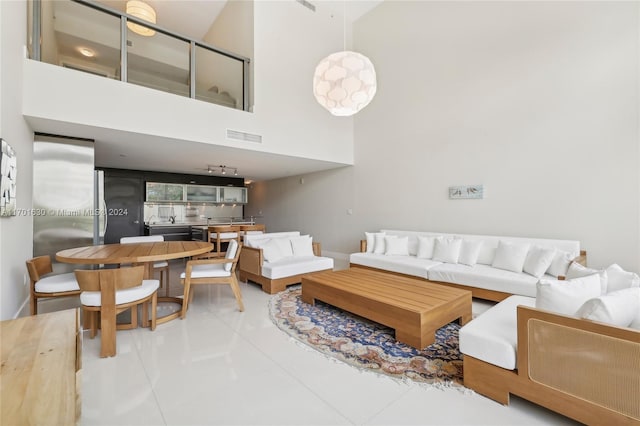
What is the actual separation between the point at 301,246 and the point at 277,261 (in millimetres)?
567

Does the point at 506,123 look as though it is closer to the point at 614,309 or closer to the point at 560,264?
the point at 560,264

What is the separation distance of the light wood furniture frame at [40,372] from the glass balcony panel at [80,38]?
12.4 feet

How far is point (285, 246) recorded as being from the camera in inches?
184

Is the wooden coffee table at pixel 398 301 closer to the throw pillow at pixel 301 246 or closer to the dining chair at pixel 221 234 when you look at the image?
the throw pillow at pixel 301 246

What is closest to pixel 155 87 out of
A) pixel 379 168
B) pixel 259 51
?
pixel 259 51

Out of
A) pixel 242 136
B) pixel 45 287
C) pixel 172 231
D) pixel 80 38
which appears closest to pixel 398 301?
pixel 45 287

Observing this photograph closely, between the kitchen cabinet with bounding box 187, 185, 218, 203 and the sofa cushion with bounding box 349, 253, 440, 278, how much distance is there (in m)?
5.61

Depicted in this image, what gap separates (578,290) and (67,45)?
677cm

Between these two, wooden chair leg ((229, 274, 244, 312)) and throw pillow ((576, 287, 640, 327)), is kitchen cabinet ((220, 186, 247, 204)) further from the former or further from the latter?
throw pillow ((576, 287, 640, 327))

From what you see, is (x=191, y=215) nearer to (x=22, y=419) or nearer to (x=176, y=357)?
(x=176, y=357)

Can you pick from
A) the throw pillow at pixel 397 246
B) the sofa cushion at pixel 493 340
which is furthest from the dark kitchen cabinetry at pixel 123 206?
the sofa cushion at pixel 493 340

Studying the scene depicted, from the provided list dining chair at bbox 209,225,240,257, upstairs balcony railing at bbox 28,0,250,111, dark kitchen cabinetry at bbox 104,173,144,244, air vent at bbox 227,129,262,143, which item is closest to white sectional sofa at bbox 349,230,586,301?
air vent at bbox 227,129,262,143

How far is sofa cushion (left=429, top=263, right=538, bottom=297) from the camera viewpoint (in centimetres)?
330

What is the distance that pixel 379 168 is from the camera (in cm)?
622
